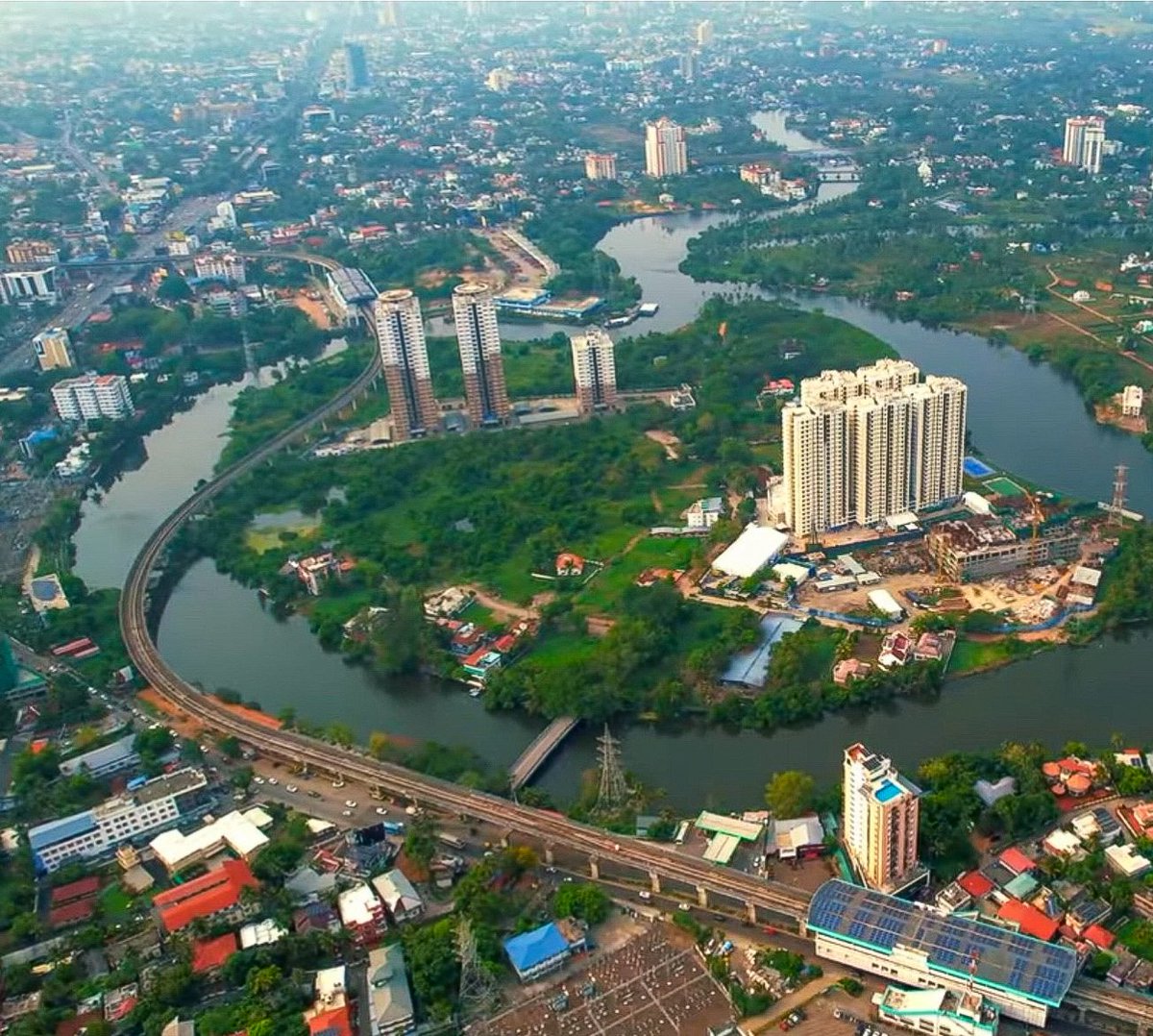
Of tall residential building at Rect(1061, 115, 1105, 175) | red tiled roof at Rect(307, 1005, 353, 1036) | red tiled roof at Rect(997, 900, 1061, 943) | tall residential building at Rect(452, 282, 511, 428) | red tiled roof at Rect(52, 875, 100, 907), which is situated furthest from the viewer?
tall residential building at Rect(1061, 115, 1105, 175)

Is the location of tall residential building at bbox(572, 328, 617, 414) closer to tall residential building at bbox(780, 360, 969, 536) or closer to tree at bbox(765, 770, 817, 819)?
tall residential building at bbox(780, 360, 969, 536)

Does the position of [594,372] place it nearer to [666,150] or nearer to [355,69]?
[666,150]

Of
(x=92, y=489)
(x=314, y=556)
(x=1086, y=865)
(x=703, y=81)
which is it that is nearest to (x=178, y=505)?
(x=92, y=489)

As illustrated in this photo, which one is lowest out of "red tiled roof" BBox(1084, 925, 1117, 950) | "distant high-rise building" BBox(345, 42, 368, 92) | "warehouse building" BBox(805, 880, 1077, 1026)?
"red tiled roof" BBox(1084, 925, 1117, 950)

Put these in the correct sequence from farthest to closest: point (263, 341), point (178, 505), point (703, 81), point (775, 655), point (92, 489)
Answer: point (703, 81), point (263, 341), point (92, 489), point (178, 505), point (775, 655)

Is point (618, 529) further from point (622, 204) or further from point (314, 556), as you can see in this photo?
point (622, 204)

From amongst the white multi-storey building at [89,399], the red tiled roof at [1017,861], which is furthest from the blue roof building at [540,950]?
the white multi-storey building at [89,399]

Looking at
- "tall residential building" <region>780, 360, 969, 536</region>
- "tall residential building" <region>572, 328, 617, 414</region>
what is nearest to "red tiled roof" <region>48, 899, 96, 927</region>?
"tall residential building" <region>780, 360, 969, 536</region>

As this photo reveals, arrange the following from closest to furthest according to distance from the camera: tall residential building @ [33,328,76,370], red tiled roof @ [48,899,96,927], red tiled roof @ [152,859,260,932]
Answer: red tiled roof @ [152,859,260,932]
red tiled roof @ [48,899,96,927]
tall residential building @ [33,328,76,370]
